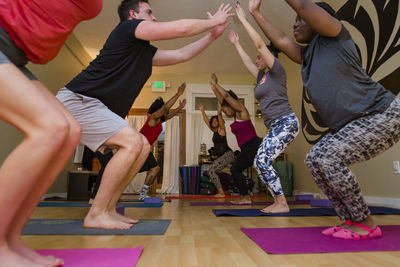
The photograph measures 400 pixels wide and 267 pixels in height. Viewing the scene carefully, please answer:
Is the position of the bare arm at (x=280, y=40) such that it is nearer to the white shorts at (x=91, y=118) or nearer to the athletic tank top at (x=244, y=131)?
the white shorts at (x=91, y=118)

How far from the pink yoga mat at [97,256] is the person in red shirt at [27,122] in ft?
0.27

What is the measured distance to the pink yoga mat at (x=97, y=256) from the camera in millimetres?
900

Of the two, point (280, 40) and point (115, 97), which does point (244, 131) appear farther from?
point (115, 97)

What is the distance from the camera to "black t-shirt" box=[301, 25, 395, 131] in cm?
142

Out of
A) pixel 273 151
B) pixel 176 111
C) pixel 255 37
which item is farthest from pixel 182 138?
pixel 255 37

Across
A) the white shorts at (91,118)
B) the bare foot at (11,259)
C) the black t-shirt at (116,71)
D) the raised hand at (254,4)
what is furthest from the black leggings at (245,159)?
the bare foot at (11,259)

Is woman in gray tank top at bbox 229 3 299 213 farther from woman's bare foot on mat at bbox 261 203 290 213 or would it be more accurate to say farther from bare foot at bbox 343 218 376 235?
bare foot at bbox 343 218 376 235

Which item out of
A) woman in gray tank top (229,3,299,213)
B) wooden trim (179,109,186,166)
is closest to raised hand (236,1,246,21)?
woman in gray tank top (229,3,299,213)

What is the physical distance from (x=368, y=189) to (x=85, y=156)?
5206 mm

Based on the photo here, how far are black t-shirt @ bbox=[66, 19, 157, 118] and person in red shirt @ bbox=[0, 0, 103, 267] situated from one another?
2.46ft

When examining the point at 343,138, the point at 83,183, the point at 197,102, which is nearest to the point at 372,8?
the point at 343,138

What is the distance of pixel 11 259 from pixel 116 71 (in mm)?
A: 1226

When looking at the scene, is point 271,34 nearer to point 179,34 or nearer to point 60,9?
point 179,34

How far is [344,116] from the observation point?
145cm
